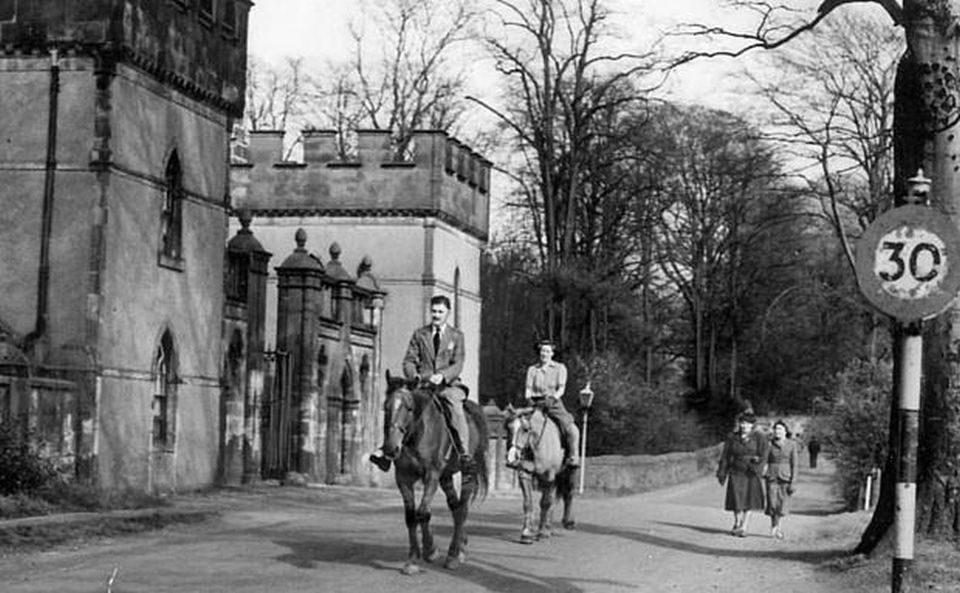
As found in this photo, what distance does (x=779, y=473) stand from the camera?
1038 inches

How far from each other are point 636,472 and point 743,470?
25806mm

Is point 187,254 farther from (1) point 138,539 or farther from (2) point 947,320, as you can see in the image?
(2) point 947,320

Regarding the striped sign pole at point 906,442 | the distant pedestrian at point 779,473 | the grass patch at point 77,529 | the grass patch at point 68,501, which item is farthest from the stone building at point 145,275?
the striped sign pole at point 906,442

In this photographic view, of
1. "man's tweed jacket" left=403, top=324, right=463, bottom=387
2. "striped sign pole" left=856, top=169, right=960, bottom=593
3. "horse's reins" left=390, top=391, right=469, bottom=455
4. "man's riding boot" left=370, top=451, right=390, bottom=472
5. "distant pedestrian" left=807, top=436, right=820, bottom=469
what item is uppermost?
"striped sign pole" left=856, top=169, right=960, bottom=593

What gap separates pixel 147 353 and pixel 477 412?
43.0 ft

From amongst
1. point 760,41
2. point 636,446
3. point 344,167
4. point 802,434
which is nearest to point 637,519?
point 760,41

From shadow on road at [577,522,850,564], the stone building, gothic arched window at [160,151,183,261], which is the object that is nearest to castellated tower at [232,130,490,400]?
the stone building

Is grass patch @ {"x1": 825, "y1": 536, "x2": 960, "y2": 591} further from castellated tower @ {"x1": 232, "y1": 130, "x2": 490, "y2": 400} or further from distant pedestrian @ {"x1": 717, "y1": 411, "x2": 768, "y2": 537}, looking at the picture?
castellated tower @ {"x1": 232, "y1": 130, "x2": 490, "y2": 400}

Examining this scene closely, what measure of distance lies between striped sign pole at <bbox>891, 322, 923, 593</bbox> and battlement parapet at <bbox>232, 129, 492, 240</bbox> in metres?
36.3

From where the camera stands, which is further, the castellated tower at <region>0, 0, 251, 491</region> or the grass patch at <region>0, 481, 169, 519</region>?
the castellated tower at <region>0, 0, 251, 491</region>

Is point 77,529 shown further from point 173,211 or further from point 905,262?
point 173,211

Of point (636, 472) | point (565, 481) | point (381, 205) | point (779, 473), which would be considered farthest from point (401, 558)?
point (636, 472)

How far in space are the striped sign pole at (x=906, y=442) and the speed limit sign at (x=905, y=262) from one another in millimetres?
447

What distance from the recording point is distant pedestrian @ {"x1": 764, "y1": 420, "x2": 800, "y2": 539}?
26.1 metres
